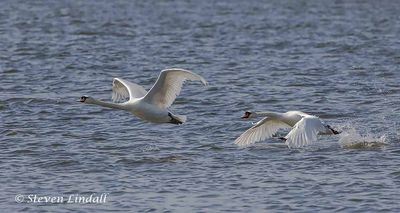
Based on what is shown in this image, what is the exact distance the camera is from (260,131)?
52.0 feet

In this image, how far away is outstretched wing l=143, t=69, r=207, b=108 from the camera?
1525cm

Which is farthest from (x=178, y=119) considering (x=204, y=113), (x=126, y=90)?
(x=204, y=113)

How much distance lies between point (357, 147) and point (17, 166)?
16.2 ft

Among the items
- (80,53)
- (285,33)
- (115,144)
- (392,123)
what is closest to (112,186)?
(115,144)

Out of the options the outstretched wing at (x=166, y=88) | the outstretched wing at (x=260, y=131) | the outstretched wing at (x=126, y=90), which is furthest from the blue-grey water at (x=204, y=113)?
the outstretched wing at (x=166, y=88)

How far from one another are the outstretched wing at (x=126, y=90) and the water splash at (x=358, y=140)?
3.13 metres

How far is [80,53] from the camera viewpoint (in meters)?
Result: 28.7

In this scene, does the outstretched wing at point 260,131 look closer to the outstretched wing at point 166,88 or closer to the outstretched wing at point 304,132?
the outstretched wing at point 166,88

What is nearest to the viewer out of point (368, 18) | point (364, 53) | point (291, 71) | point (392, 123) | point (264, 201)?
point (264, 201)

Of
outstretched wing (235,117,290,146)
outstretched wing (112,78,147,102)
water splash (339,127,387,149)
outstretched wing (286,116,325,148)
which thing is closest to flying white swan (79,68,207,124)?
outstretched wing (112,78,147,102)

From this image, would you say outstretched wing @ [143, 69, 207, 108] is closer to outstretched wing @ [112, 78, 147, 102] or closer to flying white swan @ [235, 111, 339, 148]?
outstretched wing @ [112, 78, 147, 102]

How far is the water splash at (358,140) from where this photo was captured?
623 inches

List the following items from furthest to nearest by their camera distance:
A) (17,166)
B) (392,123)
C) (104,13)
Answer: (104,13) → (392,123) → (17,166)

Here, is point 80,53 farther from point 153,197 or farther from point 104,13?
point 153,197
